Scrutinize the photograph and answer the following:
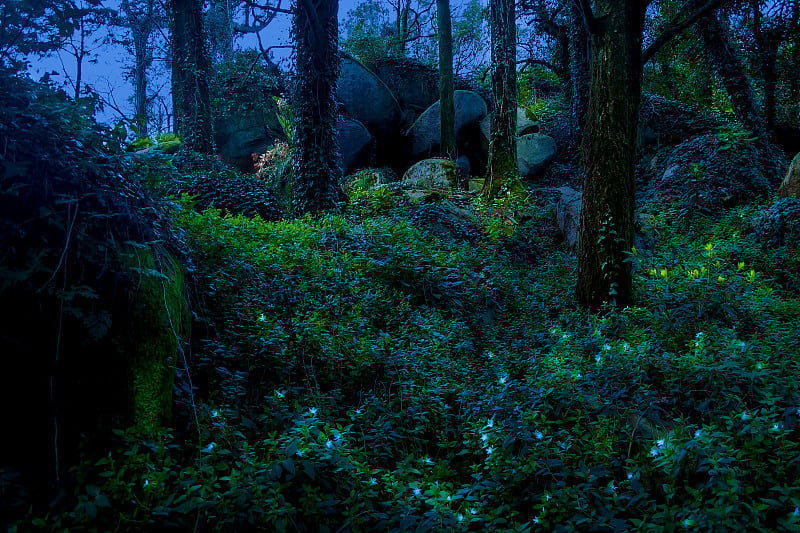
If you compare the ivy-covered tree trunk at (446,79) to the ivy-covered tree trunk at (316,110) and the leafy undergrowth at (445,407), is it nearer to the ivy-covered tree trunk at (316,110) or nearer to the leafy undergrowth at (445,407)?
the ivy-covered tree trunk at (316,110)

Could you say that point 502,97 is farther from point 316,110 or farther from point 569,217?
point 316,110

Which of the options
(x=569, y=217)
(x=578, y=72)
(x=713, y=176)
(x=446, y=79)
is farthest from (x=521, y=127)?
(x=569, y=217)

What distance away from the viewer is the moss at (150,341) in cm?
313

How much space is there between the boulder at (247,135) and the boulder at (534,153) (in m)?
9.74

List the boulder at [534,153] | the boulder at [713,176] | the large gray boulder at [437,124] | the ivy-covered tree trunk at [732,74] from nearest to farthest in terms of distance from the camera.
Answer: the boulder at [713,176]
the ivy-covered tree trunk at [732,74]
the boulder at [534,153]
the large gray boulder at [437,124]

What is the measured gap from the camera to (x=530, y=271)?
8.71 m

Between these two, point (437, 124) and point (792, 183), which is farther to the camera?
point (437, 124)

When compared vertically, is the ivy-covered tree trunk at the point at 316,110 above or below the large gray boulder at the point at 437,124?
below

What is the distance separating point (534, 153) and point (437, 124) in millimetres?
4390

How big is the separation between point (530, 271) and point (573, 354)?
4046mm

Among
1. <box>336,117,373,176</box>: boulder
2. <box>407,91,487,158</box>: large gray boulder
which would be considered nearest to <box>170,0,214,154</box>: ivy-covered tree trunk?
<box>336,117,373,176</box>: boulder

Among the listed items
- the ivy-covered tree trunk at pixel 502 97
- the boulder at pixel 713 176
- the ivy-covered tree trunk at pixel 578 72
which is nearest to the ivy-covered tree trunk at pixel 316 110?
the ivy-covered tree trunk at pixel 502 97

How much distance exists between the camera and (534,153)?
1666 centimetres

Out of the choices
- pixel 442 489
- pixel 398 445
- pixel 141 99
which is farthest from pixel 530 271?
pixel 141 99
